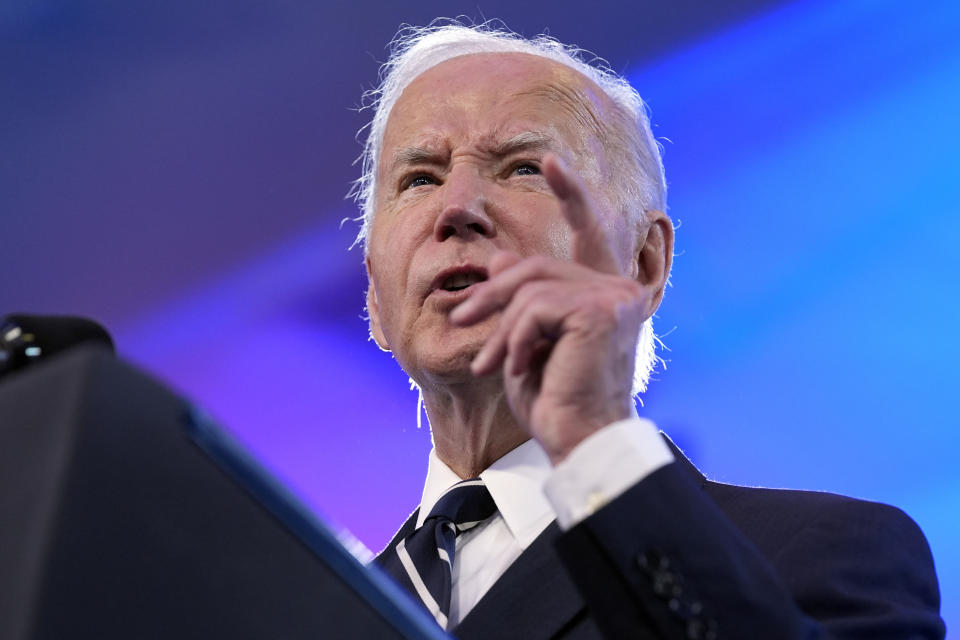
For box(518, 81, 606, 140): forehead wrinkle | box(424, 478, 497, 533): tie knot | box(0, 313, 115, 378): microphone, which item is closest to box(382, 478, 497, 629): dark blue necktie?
box(424, 478, 497, 533): tie knot

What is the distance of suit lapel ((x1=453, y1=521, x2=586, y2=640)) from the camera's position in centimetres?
123

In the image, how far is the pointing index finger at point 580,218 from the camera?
3.12ft

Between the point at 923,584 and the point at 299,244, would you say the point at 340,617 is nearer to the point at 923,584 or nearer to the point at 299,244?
the point at 923,584

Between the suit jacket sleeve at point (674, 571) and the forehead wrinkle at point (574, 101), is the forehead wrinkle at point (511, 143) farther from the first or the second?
the suit jacket sleeve at point (674, 571)

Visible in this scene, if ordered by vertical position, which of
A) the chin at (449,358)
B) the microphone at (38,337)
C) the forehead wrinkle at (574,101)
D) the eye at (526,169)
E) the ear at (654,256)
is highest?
the forehead wrinkle at (574,101)

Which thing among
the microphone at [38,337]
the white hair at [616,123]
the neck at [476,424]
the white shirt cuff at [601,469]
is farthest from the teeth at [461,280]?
the microphone at [38,337]

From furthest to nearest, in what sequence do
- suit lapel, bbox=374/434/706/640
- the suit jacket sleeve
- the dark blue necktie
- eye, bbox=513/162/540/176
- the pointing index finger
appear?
eye, bbox=513/162/540/176, the dark blue necktie, suit lapel, bbox=374/434/706/640, the pointing index finger, the suit jacket sleeve

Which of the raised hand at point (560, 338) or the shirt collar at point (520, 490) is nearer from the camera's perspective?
the raised hand at point (560, 338)

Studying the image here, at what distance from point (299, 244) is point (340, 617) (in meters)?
2.21

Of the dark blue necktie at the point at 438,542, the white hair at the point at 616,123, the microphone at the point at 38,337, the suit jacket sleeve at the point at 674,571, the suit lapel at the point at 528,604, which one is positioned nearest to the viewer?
the microphone at the point at 38,337

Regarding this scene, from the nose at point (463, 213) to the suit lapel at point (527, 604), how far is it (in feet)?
1.82

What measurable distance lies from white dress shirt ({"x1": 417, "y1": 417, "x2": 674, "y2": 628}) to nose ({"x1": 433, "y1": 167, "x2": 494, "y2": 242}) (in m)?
0.36

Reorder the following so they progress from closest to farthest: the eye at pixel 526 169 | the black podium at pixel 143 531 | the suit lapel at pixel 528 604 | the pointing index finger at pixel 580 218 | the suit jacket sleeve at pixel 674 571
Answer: the black podium at pixel 143 531 → the suit jacket sleeve at pixel 674 571 → the pointing index finger at pixel 580 218 → the suit lapel at pixel 528 604 → the eye at pixel 526 169

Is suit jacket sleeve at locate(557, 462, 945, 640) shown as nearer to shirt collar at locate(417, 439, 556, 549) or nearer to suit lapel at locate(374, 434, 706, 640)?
suit lapel at locate(374, 434, 706, 640)
